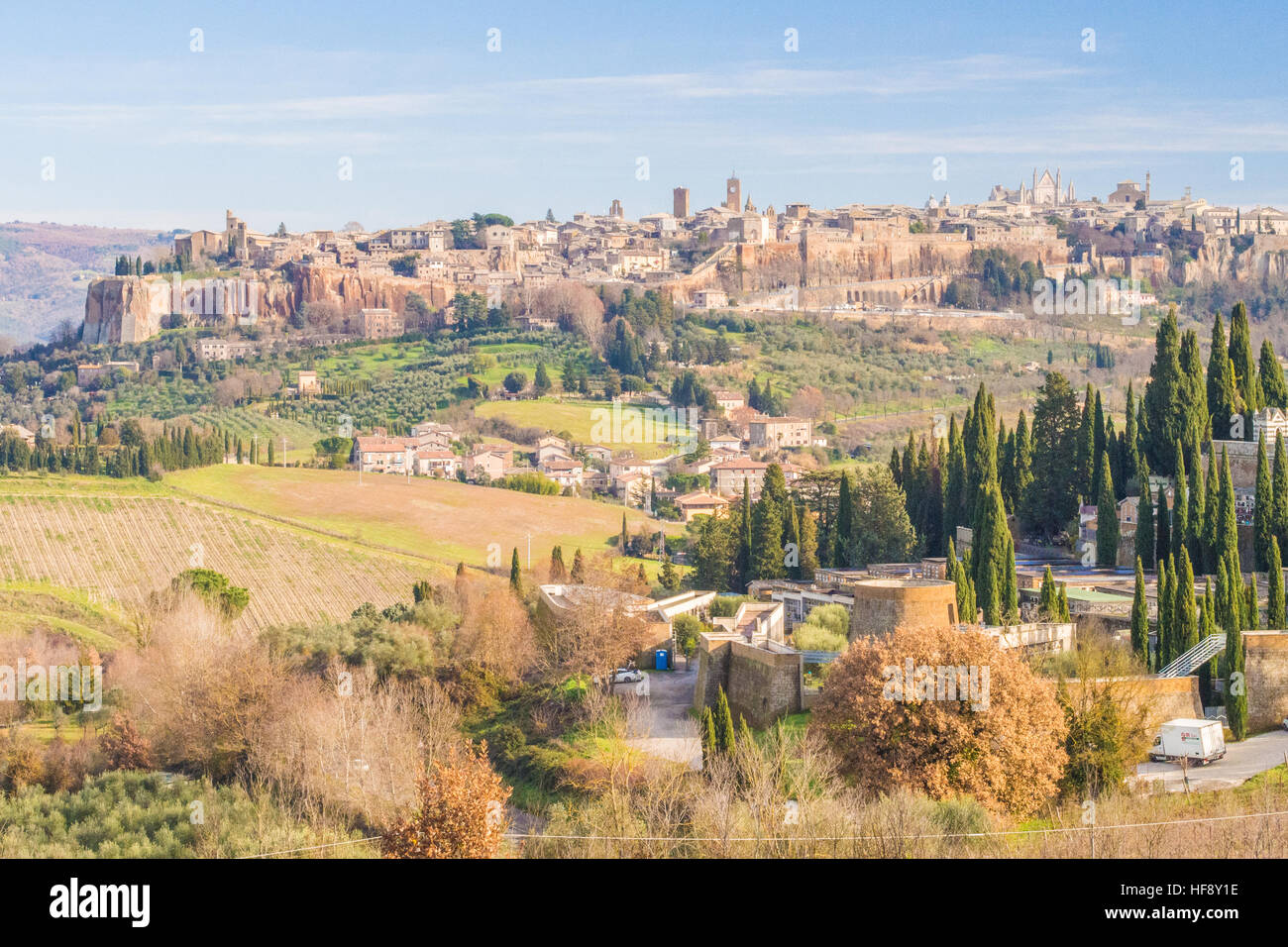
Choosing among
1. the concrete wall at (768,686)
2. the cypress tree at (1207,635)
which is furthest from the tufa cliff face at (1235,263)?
the concrete wall at (768,686)

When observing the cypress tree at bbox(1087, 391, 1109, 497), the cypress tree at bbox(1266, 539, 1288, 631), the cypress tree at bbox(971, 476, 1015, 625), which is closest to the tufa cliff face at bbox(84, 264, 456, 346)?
the cypress tree at bbox(1087, 391, 1109, 497)

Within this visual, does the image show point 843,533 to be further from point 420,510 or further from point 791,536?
point 420,510

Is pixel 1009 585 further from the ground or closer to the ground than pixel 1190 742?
further from the ground

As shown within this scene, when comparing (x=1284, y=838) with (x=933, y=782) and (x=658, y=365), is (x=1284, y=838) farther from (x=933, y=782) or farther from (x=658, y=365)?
(x=658, y=365)

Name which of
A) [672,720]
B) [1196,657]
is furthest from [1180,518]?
[672,720]

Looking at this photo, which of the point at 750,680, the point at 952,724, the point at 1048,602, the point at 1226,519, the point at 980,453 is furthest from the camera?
the point at 980,453

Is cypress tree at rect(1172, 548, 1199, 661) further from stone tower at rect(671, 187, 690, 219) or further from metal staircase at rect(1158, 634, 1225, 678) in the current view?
stone tower at rect(671, 187, 690, 219)

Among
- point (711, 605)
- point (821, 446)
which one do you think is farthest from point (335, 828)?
point (821, 446)
